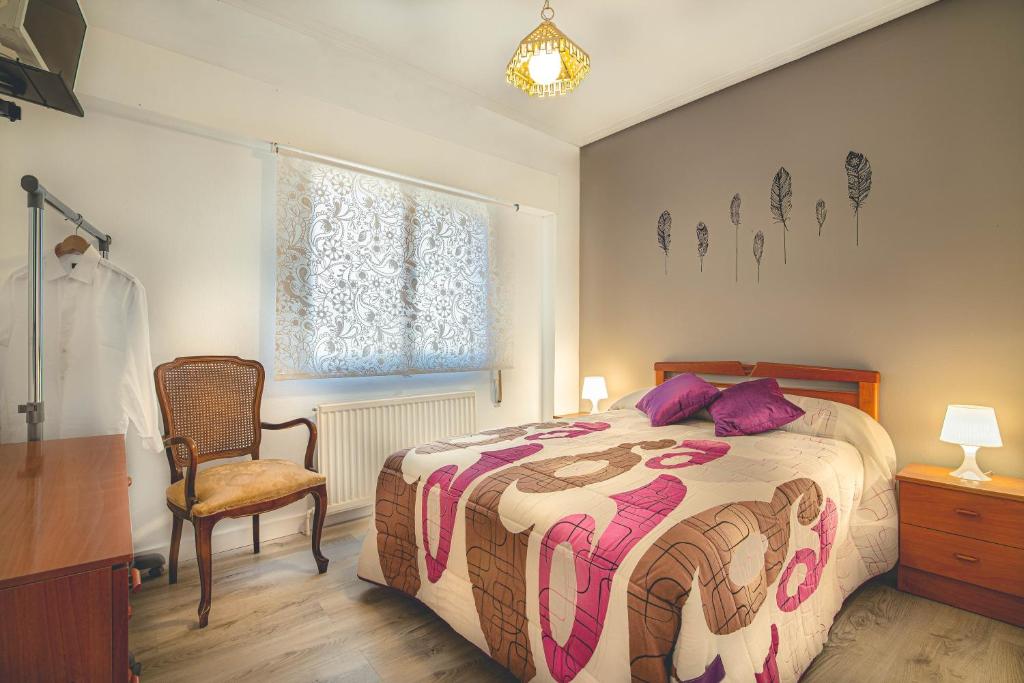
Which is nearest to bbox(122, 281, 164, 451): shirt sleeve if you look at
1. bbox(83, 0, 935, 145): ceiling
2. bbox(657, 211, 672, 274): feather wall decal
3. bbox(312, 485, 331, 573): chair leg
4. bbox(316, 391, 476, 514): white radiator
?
bbox(312, 485, 331, 573): chair leg

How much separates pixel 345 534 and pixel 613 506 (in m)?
2.07

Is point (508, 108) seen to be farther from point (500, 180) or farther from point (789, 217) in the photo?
point (789, 217)

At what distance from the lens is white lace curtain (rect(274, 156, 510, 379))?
2.87m

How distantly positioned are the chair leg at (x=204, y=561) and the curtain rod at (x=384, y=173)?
6.45ft

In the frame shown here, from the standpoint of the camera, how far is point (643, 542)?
55.5 inches

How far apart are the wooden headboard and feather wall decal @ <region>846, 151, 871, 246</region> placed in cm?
78

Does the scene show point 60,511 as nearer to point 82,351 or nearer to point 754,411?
point 82,351

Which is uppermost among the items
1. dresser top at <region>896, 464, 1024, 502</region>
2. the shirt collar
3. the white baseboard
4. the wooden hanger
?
the wooden hanger

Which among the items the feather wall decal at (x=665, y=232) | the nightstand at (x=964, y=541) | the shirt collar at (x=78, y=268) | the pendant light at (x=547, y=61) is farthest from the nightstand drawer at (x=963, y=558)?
the shirt collar at (x=78, y=268)

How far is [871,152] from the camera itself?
2834 millimetres

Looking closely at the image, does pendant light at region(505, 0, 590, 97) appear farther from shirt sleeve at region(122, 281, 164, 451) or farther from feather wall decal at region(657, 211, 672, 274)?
shirt sleeve at region(122, 281, 164, 451)

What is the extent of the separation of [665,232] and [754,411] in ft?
5.59

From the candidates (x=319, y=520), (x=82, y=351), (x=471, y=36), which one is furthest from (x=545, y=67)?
(x=319, y=520)

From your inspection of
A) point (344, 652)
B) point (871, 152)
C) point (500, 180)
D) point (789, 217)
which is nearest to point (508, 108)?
point (500, 180)
